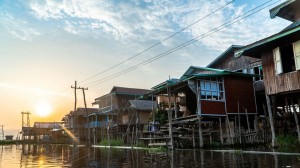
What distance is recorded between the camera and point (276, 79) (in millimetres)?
18484

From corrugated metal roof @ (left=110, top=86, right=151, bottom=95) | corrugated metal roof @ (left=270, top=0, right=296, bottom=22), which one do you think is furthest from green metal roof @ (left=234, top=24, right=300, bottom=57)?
corrugated metal roof @ (left=110, top=86, right=151, bottom=95)

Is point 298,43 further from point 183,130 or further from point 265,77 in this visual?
point 183,130

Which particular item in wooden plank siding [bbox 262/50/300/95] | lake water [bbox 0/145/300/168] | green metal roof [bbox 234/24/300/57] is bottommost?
lake water [bbox 0/145/300/168]

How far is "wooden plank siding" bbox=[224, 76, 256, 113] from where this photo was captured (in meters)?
27.1

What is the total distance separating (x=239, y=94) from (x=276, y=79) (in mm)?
9393

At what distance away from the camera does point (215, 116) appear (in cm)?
2619

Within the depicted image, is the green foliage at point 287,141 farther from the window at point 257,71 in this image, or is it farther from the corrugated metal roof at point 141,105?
the corrugated metal roof at point 141,105

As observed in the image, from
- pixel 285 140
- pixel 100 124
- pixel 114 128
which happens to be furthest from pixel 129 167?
pixel 100 124

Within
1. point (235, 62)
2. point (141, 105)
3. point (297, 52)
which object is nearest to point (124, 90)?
point (141, 105)

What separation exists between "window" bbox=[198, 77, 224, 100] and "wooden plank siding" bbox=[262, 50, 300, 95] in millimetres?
7312

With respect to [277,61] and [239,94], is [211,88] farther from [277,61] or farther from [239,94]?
[277,61]

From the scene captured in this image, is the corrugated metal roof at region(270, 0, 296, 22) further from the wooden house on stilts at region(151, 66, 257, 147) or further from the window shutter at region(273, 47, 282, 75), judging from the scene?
the wooden house on stilts at region(151, 66, 257, 147)

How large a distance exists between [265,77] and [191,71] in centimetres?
1215

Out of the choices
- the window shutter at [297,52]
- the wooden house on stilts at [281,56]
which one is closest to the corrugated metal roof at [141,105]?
the wooden house on stilts at [281,56]
